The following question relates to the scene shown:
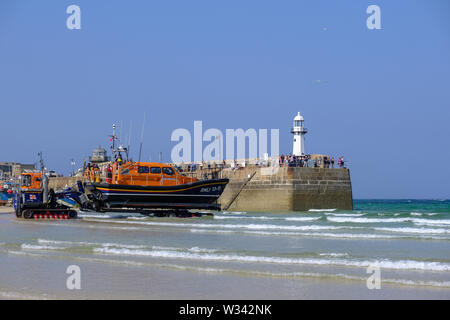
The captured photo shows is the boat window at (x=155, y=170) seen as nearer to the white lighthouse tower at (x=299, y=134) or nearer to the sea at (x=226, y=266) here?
the sea at (x=226, y=266)

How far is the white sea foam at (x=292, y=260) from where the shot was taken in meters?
10.5

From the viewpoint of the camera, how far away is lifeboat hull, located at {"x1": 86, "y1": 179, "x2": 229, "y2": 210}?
2627cm

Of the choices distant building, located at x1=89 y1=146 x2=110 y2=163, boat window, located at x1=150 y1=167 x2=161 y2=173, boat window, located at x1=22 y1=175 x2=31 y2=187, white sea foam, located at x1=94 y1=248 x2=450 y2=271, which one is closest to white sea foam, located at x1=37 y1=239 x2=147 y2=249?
white sea foam, located at x1=94 y1=248 x2=450 y2=271

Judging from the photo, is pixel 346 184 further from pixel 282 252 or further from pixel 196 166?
pixel 282 252

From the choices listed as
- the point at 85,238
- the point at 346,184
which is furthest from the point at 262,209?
the point at 85,238

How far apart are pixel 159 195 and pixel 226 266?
53.5 ft

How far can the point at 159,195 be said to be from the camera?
26.9 metres

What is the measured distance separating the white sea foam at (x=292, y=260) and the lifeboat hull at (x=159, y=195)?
13.1m

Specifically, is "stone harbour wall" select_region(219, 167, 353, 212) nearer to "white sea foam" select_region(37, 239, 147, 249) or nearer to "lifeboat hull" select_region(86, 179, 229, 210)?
"lifeboat hull" select_region(86, 179, 229, 210)

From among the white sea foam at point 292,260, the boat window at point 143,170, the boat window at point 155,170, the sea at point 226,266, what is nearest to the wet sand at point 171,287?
the sea at point 226,266

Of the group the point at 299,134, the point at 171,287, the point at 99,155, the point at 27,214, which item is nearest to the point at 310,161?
the point at 299,134

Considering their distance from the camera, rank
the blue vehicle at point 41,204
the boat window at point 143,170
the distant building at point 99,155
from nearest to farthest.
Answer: the boat window at point 143,170
the blue vehicle at point 41,204
the distant building at point 99,155

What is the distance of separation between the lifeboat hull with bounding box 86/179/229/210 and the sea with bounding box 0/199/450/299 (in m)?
8.61
